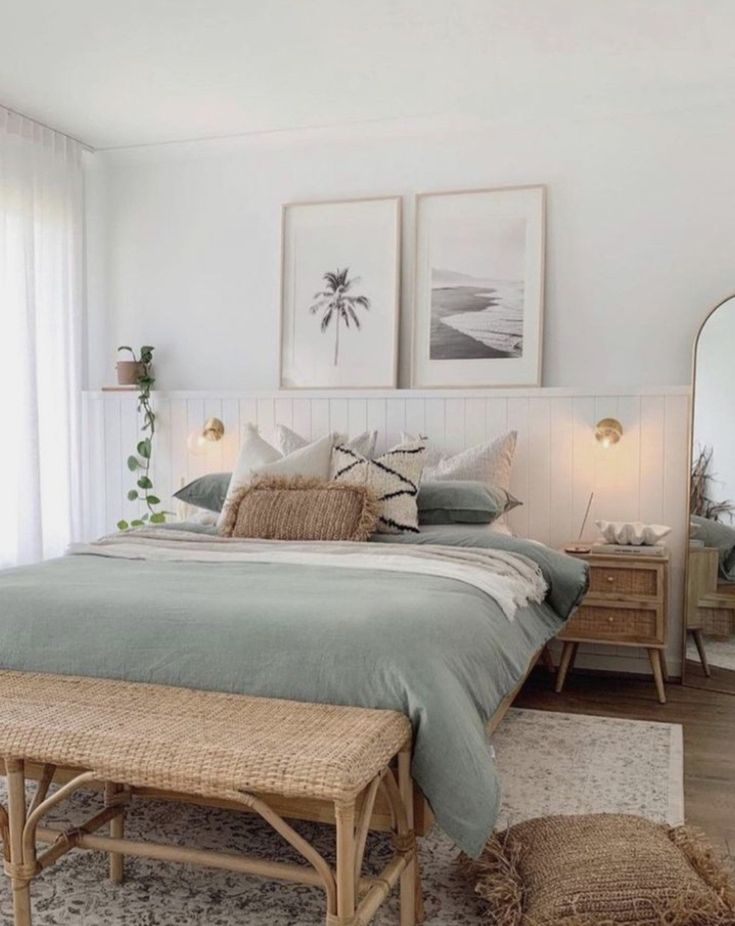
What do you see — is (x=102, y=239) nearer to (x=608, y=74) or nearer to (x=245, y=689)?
(x=608, y=74)

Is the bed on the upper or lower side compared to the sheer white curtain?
lower

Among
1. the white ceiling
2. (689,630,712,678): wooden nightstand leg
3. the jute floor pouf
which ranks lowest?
(689,630,712,678): wooden nightstand leg

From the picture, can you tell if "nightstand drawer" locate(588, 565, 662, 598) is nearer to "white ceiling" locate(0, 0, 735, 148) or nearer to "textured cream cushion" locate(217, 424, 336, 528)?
"textured cream cushion" locate(217, 424, 336, 528)

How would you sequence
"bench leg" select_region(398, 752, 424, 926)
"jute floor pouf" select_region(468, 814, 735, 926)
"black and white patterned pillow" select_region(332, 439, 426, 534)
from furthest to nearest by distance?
"black and white patterned pillow" select_region(332, 439, 426, 534), "bench leg" select_region(398, 752, 424, 926), "jute floor pouf" select_region(468, 814, 735, 926)

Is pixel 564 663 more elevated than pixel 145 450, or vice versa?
pixel 145 450

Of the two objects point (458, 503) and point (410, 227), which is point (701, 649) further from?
point (410, 227)

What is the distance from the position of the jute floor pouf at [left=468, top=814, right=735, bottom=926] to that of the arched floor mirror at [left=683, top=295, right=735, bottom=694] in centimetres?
188

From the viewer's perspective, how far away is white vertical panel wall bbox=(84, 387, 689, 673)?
13.4 feet

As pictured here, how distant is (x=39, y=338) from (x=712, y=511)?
3.26 meters

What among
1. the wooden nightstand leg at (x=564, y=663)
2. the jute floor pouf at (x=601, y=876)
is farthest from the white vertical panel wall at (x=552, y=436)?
the jute floor pouf at (x=601, y=876)

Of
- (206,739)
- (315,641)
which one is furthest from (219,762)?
(315,641)

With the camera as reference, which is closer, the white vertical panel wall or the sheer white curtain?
the white vertical panel wall

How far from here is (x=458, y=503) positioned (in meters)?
3.68

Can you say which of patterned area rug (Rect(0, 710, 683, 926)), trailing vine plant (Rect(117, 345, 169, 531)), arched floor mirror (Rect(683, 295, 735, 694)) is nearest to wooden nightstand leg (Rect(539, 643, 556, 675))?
arched floor mirror (Rect(683, 295, 735, 694))
